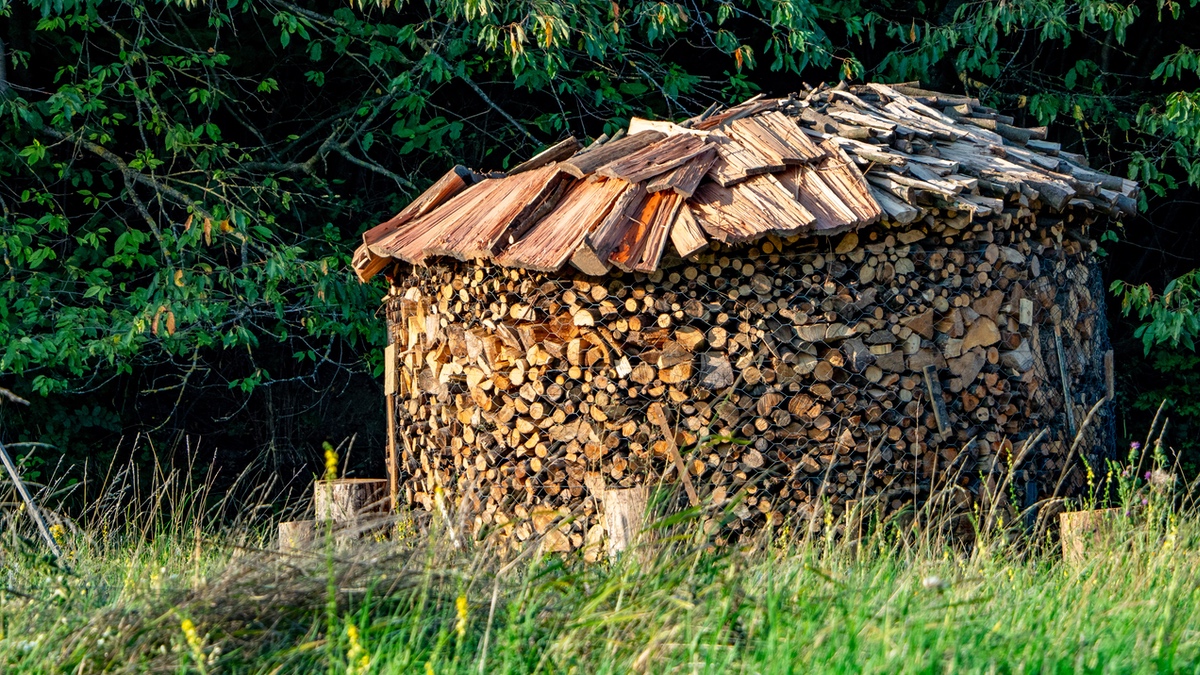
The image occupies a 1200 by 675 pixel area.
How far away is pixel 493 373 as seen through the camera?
474cm

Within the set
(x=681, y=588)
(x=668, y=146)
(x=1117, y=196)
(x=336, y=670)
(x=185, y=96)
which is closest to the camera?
(x=336, y=670)

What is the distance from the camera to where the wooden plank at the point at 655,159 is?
4.52 m

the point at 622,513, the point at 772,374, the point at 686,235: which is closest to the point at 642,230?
the point at 686,235

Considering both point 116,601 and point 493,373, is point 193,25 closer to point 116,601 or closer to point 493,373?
point 493,373

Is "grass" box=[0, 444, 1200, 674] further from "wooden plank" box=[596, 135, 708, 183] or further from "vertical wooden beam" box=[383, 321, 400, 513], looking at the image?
"vertical wooden beam" box=[383, 321, 400, 513]

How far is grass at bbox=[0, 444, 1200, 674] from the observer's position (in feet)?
8.06

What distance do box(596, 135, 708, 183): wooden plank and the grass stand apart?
1879mm

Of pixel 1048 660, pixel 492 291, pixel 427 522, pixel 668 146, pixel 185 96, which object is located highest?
pixel 185 96

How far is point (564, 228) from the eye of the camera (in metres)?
4.50

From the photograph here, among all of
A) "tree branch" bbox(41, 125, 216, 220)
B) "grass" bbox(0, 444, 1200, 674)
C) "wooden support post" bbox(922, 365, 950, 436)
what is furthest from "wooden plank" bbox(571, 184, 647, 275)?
"tree branch" bbox(41, 125, 216, 220)

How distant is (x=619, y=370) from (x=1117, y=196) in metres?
2.54

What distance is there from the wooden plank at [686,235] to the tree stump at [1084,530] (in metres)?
1.67

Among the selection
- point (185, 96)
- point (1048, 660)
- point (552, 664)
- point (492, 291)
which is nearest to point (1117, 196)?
point (492, 291)

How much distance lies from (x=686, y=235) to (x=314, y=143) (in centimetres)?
401
